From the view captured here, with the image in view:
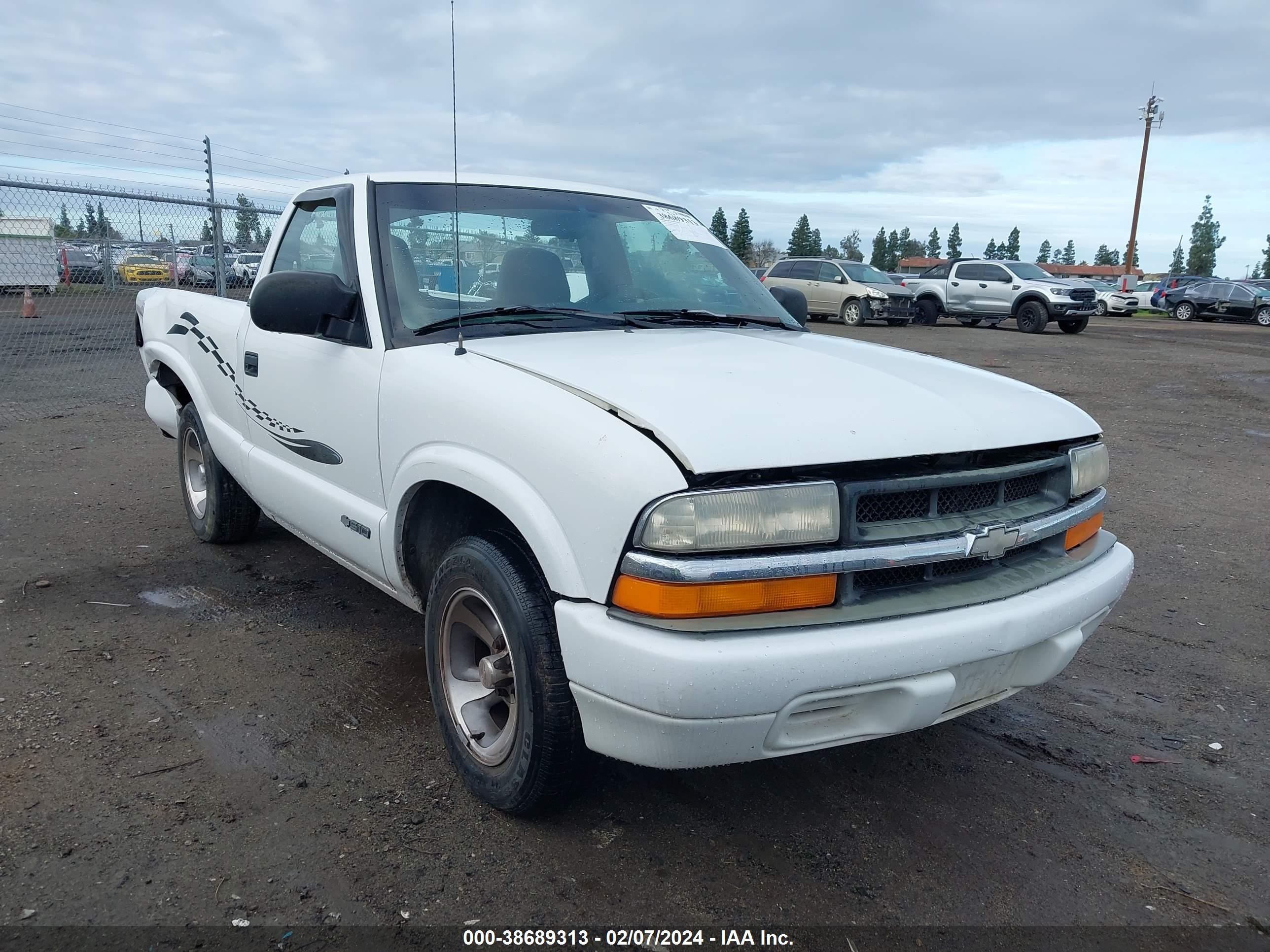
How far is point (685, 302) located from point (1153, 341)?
19400 millimetres

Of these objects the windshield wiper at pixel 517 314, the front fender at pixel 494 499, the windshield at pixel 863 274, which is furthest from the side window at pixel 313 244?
the windshield at pixel 863 274

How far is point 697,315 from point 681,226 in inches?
24.8

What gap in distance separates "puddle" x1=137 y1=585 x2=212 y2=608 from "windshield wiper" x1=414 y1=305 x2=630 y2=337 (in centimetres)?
207

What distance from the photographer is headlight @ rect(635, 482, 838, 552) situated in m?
2.07

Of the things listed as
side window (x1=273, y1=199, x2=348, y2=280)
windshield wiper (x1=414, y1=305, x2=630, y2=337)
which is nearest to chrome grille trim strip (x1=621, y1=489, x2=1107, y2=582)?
windshield wiper (x1=414, y1=305, x2=630, y2=337)

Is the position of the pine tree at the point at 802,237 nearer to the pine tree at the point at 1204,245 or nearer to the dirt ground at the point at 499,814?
the pine tree at the point at 1204,245

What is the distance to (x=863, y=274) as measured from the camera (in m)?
22.4

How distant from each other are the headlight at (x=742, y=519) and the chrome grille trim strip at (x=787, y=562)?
0.03 m

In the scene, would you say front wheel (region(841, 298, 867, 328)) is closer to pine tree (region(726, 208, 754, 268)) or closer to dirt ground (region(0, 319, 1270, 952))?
dirt ground (region(0, 319, 1270, 952))

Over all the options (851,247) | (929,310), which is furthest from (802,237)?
(929,310)

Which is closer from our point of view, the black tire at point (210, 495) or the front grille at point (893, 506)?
the front grille at point (893, 506)

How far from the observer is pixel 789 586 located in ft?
7.03

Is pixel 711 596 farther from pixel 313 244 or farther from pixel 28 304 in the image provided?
pixel 28 304

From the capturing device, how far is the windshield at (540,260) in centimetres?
320
